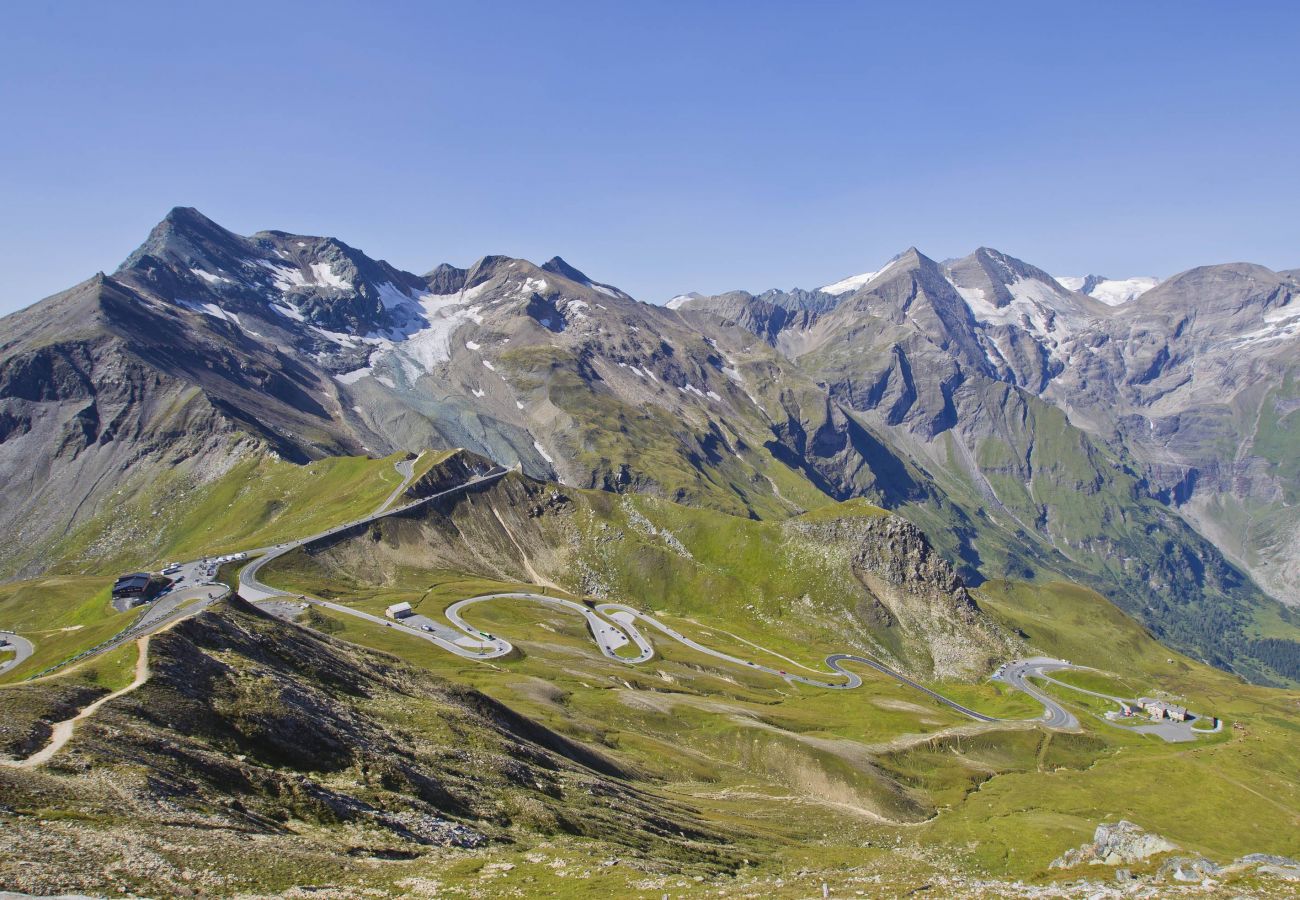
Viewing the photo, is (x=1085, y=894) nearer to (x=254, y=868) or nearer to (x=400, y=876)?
(x=400, y=876)

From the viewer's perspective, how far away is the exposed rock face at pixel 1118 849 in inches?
2798

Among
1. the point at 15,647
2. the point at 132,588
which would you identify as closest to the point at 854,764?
the point at 132,588

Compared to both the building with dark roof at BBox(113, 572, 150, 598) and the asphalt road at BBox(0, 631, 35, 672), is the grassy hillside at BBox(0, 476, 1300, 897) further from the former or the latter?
the asphalt road at BBox(0, 631, 35, 672)

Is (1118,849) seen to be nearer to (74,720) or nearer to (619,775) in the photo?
(619,775)

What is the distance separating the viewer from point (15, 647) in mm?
131500

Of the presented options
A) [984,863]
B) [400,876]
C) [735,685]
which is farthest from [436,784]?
[735,685]

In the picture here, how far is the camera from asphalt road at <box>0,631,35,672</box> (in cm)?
11791

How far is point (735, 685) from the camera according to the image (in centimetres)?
17962

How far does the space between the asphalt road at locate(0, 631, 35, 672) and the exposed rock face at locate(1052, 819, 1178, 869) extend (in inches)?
5766

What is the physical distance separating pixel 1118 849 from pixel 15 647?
17002 cm

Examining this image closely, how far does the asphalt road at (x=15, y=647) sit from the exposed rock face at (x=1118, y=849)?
146m

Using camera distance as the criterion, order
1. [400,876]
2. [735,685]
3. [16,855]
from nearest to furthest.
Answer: [16,855] < [400,876] < [735,685]

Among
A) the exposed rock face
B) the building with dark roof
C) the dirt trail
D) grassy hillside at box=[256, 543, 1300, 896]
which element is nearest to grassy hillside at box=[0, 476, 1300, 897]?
grassy hillside at box=[256, 543, 1300, 896]

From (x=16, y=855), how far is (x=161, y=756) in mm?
14792
